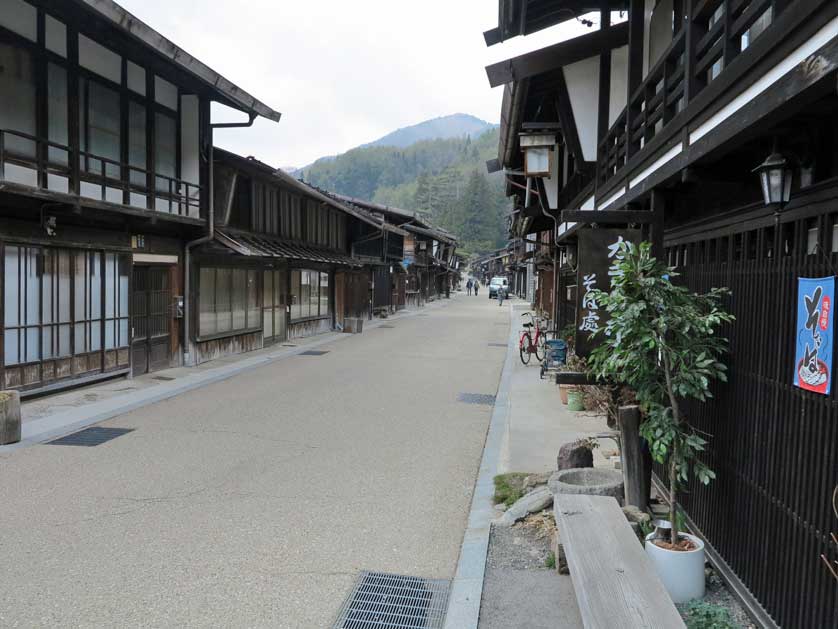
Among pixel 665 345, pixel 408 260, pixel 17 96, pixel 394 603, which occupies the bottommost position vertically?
pixel 394 603

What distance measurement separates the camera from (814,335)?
3744mm

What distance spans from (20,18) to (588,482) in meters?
11.3

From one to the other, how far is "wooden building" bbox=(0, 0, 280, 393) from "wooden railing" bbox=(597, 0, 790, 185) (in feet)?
27.9

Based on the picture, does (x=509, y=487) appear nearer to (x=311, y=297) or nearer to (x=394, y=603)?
(x=394, y=603)

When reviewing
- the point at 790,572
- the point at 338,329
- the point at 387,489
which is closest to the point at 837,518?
the point at 790,572

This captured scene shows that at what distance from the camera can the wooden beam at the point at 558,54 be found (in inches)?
389

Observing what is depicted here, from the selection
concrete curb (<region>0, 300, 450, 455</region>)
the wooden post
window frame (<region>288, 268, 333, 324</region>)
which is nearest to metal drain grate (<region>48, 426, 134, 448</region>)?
concrete curb (<region>0, 300, 450, 455</region>)

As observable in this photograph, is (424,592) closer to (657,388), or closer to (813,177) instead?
(657,388)

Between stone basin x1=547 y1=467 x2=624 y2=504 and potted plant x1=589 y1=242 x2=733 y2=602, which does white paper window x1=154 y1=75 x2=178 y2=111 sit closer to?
stone basin x1=547 y1=467 x2=624 y2=504

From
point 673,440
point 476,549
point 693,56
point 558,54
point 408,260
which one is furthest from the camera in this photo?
point 408,260

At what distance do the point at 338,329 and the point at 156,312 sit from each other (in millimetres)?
14366

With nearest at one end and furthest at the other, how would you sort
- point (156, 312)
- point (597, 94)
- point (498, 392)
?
1. point (597, 94)
2. point (498, 392)
3. point (156, 312)

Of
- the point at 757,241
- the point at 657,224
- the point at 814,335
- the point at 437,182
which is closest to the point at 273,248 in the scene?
the point at 657,224

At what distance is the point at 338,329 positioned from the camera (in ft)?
97.2
